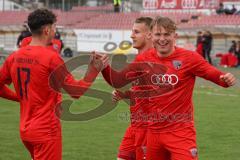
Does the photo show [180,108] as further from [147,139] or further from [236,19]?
[236,19]

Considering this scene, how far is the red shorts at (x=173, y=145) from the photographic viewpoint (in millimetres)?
6633

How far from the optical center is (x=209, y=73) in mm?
6582

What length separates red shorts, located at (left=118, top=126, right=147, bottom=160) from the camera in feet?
24.9

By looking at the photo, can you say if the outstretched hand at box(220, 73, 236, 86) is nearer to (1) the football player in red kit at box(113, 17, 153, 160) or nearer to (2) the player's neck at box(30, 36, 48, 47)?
(1) the football player in red kit at box(113, 17, 153, 160)

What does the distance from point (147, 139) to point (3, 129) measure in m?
6.98

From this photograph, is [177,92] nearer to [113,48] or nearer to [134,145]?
[134,145]

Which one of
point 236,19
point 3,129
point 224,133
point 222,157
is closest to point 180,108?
point 222,157

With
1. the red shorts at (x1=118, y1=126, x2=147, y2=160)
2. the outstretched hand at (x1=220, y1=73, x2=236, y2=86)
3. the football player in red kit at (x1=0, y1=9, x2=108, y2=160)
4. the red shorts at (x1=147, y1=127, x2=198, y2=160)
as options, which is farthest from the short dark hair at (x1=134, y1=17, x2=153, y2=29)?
the football player in red kit at (x1=0, y1=9, x2=108, y2=160)

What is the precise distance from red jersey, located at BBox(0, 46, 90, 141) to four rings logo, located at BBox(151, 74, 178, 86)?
3.24 ft

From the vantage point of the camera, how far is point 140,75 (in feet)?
23.6

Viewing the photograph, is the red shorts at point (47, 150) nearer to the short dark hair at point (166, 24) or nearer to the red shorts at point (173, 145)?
the red shorts at point (173, 145)

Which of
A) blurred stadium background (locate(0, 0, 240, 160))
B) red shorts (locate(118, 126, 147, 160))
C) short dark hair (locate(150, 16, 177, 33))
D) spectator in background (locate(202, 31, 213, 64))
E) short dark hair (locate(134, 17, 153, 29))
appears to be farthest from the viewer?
spectator in background (locate(202, 31, 213, 64))

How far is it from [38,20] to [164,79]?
1513 mm

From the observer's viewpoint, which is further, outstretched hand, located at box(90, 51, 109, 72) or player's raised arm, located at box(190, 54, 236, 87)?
player's raised arm, located at box(190, 54, 236, 87)
